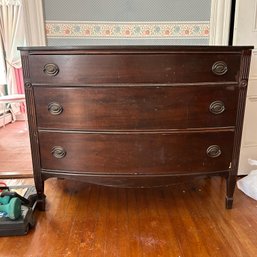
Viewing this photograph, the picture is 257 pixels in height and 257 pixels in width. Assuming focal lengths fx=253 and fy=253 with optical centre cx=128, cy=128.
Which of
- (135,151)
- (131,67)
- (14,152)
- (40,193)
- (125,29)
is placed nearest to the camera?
(131,67)

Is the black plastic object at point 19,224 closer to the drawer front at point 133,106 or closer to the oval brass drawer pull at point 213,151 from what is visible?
the drawer front at point 133,106

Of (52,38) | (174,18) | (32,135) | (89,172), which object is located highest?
(174,18)

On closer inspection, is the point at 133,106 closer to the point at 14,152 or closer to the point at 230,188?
the point at 230,188

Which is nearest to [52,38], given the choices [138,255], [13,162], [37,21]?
[37,21]

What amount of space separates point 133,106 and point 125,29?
2.43 feet

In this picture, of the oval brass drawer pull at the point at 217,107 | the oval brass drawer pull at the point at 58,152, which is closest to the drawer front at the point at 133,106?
the oval brass drawer pull at the point at 217,107

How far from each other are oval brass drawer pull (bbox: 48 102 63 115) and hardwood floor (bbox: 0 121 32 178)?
920 mm

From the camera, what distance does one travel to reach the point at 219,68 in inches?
49.5

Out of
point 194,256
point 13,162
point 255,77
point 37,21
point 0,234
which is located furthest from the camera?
point 13,162

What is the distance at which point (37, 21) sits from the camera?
5.50 feet

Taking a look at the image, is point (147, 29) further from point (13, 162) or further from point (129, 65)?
point (13, 162)

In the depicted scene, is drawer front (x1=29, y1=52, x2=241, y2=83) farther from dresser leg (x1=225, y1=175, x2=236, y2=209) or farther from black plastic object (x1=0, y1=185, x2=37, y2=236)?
black plastic object (x1=0, y1=185, x2=37, y2=236)

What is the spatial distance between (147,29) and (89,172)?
105 cm

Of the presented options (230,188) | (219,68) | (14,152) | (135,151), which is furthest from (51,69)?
(14,152)
